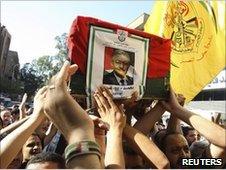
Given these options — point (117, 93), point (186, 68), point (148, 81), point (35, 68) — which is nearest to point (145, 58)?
point (148, 81)

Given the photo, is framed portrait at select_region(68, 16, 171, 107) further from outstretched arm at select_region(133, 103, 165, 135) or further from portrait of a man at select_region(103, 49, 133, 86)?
outstretched arm at select_region(133, 103, 165, 135)

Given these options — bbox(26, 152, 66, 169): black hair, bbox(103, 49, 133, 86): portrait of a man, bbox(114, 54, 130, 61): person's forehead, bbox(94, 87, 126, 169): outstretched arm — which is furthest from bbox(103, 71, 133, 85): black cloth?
bbox(26, 152, 66, 169): black hair

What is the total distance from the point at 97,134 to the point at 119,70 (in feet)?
2.62

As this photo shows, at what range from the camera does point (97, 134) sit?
1968 mm

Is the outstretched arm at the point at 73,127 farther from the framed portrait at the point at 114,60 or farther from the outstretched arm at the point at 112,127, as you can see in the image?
the framed portrait at the point at 114,60

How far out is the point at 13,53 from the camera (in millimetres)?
57312

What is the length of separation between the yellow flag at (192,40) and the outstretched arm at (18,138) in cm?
200

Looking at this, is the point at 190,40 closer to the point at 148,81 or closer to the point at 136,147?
the point at 148,81

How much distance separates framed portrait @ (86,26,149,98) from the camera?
2592 mm

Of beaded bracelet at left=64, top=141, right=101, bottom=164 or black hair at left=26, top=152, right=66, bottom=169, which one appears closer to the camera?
beaded bracelet at left=64, top=141, right=101, bottom=164

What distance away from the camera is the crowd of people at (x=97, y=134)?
1015 mm

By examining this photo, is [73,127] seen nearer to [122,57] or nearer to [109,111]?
[109,111]

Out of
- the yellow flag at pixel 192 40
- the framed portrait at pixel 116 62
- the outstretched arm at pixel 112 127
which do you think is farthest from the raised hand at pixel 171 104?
the yellow flag at pixel 192 40

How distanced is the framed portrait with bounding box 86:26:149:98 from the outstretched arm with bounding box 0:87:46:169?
65 cm
